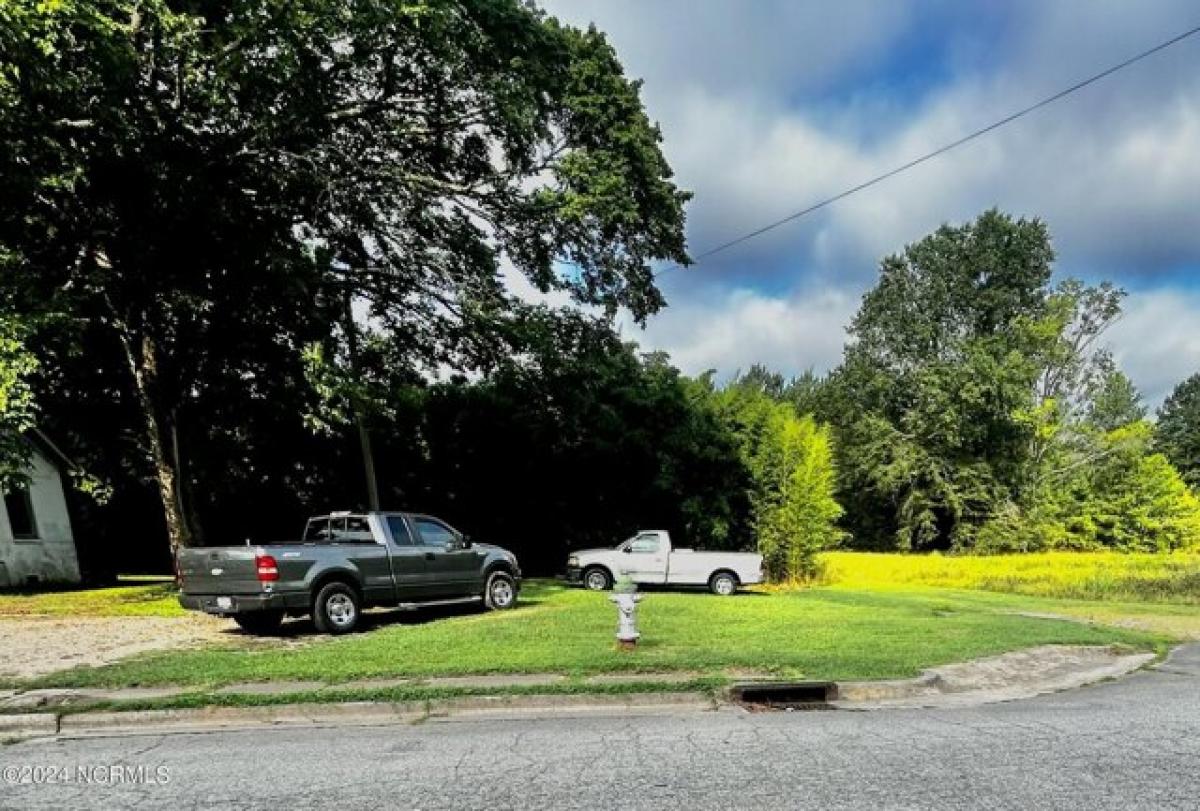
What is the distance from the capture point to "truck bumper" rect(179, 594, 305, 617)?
1178 centimetres

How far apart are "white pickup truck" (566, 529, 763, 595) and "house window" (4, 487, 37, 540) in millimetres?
17730

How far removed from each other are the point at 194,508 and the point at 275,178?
27.0 ft

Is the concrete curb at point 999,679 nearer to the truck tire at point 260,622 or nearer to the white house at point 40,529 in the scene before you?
the truck tire at point 260,622

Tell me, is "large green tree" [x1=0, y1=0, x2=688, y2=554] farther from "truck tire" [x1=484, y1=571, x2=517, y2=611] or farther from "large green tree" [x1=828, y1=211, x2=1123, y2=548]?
"large green tree" [x1=828, y1=211, x2=1123, y2=548]

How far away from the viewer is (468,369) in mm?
22078

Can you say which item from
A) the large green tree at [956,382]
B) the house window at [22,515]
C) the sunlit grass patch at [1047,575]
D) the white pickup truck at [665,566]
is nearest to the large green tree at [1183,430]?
the large green tree at [956,382]

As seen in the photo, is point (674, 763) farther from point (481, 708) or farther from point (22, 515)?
point (22, 515)

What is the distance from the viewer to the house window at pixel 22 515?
25656mm

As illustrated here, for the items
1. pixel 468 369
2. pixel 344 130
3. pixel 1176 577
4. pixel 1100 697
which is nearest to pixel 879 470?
pixel 1176 577

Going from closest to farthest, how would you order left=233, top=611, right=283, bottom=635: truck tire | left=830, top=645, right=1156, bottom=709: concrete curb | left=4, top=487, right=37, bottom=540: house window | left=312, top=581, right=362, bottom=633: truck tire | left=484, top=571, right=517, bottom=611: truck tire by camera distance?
left=830, top=645, right=1156, bottom=709: concrete curb < left=312, top=581, right=362, bottom=633: truck tire < left=233, top=611, right=283, bottom=635: truck tire < left=484, top=571, right=517, bottom=611: truck tire < left=4, top=487, right=37, bottom=540: house window

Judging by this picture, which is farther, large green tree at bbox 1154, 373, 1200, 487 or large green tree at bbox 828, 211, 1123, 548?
large green tree at bbox 1154, 373, 1200, 487

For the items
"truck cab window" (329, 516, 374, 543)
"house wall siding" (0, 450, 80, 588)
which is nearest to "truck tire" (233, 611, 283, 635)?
"truck cab window" (329, 516, 374, 543)

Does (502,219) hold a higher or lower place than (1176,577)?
higher

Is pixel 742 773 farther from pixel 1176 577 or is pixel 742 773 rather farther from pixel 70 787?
pixel 1176 577
